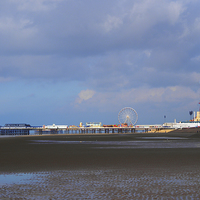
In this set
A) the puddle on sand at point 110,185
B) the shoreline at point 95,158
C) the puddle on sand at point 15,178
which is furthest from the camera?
the shoreline at point 95,158

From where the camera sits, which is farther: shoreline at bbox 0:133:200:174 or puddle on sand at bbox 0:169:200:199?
shoreline at bbox 0:133:200:174

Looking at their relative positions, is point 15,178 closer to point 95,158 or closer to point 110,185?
point 110,185

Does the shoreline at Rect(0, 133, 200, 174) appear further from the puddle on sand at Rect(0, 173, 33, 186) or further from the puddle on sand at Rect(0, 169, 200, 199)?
the puddle on sand at Rect(0, 169, 200, 199)

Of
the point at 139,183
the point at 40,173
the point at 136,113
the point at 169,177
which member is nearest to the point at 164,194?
the point at 139,183

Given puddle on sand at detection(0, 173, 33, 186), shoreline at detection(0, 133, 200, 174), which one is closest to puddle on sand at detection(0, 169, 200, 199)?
puddle on sand at detection(0, 173, 33, 186)

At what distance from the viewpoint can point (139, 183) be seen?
44.6 feet

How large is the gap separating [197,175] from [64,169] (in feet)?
→ 25.1

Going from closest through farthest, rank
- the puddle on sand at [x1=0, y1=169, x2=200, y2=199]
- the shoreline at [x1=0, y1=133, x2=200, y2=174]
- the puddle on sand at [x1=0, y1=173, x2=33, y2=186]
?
1. the puddle on sand at [x1=0, y1=169, x2=200, y2=199]
2. the puddle on sand at [x1=0, y1=173, x2=33, y2=186]
3. the shoreline at [x1=0, y1=133, x2=200, y2=174]

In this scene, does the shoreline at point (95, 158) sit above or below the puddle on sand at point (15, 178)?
below

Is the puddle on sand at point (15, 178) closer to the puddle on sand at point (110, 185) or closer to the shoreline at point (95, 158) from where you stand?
the puddle on sand at point (110, 185)

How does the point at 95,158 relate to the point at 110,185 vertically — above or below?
below

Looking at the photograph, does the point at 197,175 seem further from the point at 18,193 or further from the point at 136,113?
the point at 136,113

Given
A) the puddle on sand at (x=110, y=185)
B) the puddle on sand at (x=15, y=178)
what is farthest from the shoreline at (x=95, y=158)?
the puddle on sand at (x=110, y=185)

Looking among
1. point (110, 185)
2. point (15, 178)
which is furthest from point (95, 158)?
point (110, 185)
